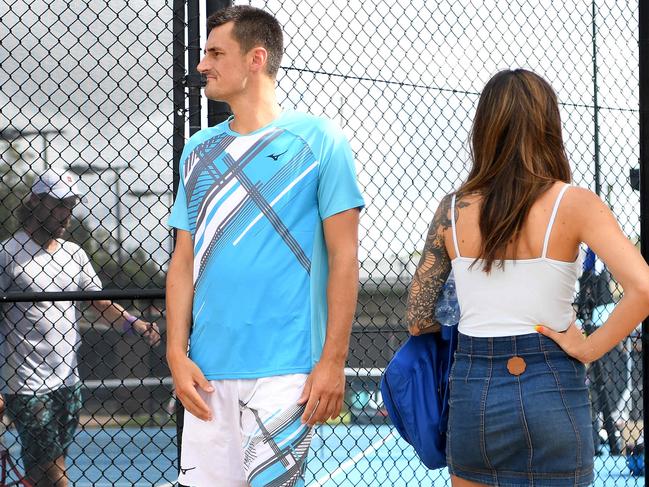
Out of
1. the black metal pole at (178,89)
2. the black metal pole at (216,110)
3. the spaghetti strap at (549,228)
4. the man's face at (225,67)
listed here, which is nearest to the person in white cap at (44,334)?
the black metal pole at (178,89)

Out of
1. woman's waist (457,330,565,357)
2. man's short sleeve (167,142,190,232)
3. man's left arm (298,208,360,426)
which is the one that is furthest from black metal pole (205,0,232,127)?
woman's waist (457,330,565,357)

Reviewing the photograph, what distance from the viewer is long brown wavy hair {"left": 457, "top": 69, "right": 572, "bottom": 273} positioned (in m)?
2.23

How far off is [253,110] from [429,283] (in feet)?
2.29

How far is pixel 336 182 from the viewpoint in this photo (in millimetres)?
2422

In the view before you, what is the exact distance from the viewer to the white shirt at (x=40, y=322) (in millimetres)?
4121

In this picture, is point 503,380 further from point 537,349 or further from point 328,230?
point 328,230

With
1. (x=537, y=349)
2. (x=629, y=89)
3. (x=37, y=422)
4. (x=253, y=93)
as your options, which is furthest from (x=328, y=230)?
(x=629, y=89)

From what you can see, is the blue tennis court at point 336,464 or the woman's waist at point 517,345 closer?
the woman's waist at point 517,345

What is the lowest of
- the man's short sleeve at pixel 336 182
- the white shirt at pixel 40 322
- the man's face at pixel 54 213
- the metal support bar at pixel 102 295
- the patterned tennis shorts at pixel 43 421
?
the patterned tennis shorts at pixel 43 421

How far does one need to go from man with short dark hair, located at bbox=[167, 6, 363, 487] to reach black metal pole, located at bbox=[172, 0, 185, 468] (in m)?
0.65

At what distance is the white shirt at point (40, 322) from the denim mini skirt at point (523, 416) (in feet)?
7.62

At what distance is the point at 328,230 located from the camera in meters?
2.42

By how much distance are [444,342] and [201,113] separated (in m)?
1.24

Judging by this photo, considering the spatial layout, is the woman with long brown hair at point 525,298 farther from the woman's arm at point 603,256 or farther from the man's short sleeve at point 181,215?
the man's short sleeve at point 181,215
